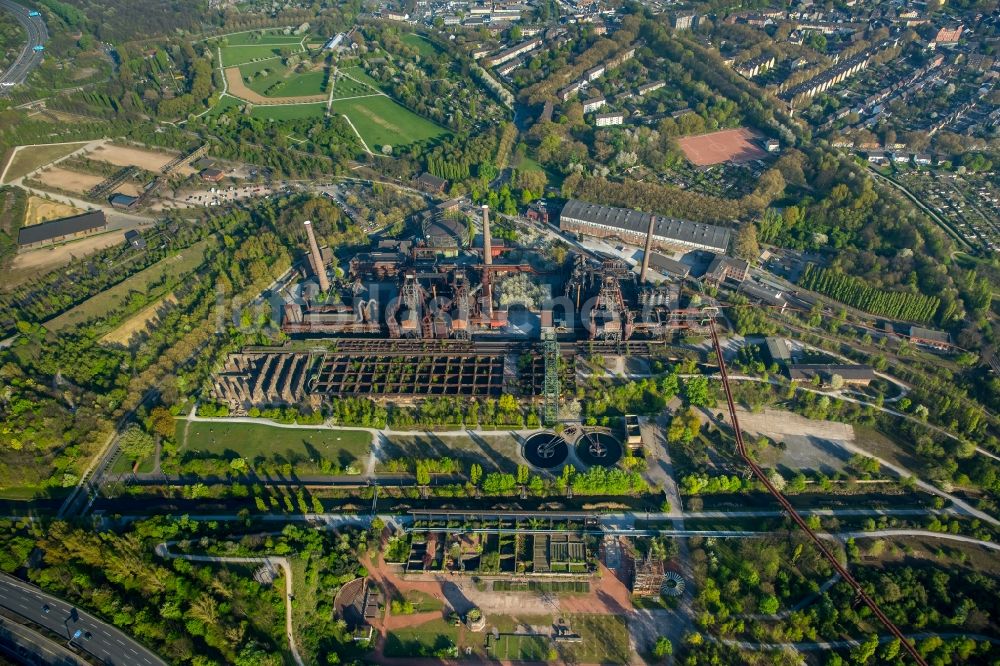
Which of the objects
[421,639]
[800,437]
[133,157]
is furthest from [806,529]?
[133,157]

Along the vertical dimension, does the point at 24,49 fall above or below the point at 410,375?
above

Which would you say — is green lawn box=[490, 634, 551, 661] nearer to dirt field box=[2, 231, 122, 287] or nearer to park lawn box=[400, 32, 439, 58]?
dirt field box=[2, 231, 122, 287]

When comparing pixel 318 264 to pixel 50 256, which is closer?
pixel 318 264

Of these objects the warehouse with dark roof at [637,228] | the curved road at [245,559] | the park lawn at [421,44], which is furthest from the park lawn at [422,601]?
the park lawn at [421,44]

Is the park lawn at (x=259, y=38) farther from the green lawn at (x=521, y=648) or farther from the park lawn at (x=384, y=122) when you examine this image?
the green lawn at (x=521, y=648)

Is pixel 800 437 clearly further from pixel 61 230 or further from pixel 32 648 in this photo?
pixel 61 230

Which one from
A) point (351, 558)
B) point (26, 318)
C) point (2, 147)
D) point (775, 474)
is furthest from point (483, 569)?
point (2, 147)

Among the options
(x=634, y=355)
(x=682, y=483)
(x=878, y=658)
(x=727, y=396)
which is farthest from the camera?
(x=634, y=355)

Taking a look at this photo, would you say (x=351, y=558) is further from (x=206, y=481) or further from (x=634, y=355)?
(x=634, y=355)
